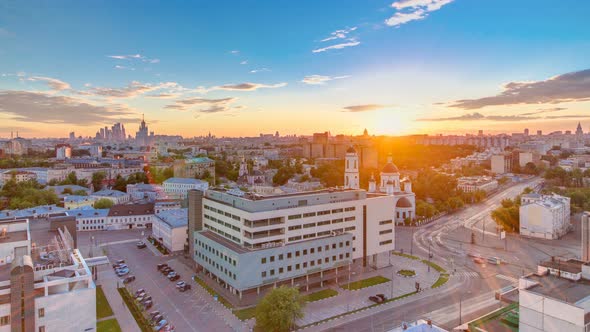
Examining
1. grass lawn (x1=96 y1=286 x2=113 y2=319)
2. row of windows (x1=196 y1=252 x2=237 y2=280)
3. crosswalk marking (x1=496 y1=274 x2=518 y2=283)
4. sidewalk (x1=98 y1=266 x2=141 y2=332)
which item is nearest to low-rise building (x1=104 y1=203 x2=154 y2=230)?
sidewalk (x1=98 y1=266 x2=141 y2=332)

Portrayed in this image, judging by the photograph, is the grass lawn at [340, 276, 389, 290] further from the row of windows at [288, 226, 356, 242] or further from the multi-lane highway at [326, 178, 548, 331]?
the row of windows at [288, 226, 356, 242]

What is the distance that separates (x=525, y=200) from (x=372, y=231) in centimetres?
2975

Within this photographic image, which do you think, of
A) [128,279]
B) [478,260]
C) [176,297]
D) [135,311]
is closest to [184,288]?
[176,297]

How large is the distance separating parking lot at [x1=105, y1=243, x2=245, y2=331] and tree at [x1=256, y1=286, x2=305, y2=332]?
116 inches

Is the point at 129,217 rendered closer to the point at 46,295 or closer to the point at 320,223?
the point at 320,223

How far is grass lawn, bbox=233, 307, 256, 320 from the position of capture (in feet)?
86.3

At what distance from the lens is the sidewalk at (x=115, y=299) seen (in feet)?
82.9

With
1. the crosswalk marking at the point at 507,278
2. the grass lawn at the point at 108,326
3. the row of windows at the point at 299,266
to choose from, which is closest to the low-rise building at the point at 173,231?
the row of windows at the point at 299,266

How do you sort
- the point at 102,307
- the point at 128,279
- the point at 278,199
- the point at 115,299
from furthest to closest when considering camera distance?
1. the point at 128,279
2. the point at 278,199
3. the point at 115,299
4. the point at 102,307

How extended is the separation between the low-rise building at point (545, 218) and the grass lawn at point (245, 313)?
125ft

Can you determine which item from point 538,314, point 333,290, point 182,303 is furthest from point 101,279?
point 538,314

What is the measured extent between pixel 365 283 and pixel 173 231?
20619 millimetres

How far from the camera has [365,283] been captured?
108ft

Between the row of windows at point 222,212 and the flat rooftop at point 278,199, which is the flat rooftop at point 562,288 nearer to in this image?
the flat rooftop at point 278,199
